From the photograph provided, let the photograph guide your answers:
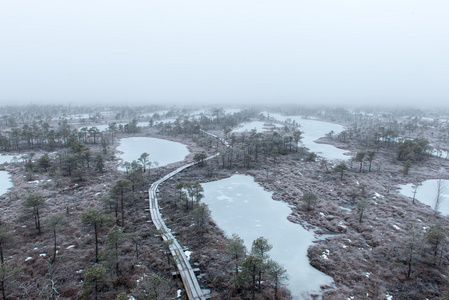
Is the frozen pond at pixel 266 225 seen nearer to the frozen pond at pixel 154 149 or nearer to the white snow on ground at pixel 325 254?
the white snow on ground at pixel 325 254

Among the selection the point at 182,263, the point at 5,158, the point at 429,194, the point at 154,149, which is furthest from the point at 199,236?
the point at 5,158

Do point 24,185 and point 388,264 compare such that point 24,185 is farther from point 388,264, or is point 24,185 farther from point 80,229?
point 388,264

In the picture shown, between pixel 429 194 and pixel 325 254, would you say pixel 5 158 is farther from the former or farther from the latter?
pixel 429 194

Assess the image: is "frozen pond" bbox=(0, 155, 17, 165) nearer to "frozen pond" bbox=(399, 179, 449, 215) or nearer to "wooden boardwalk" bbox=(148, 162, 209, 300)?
"wooden boardwalk" bbox=(148, 162, 209, 300)

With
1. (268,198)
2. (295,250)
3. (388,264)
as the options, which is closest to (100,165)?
(268,198)

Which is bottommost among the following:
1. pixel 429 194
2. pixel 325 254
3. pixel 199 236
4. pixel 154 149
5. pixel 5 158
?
pixel 325 254

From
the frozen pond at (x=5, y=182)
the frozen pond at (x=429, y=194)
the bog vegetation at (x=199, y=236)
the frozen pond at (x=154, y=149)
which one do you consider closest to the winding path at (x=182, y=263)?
the bog vegetation at (x=199, y=236)
